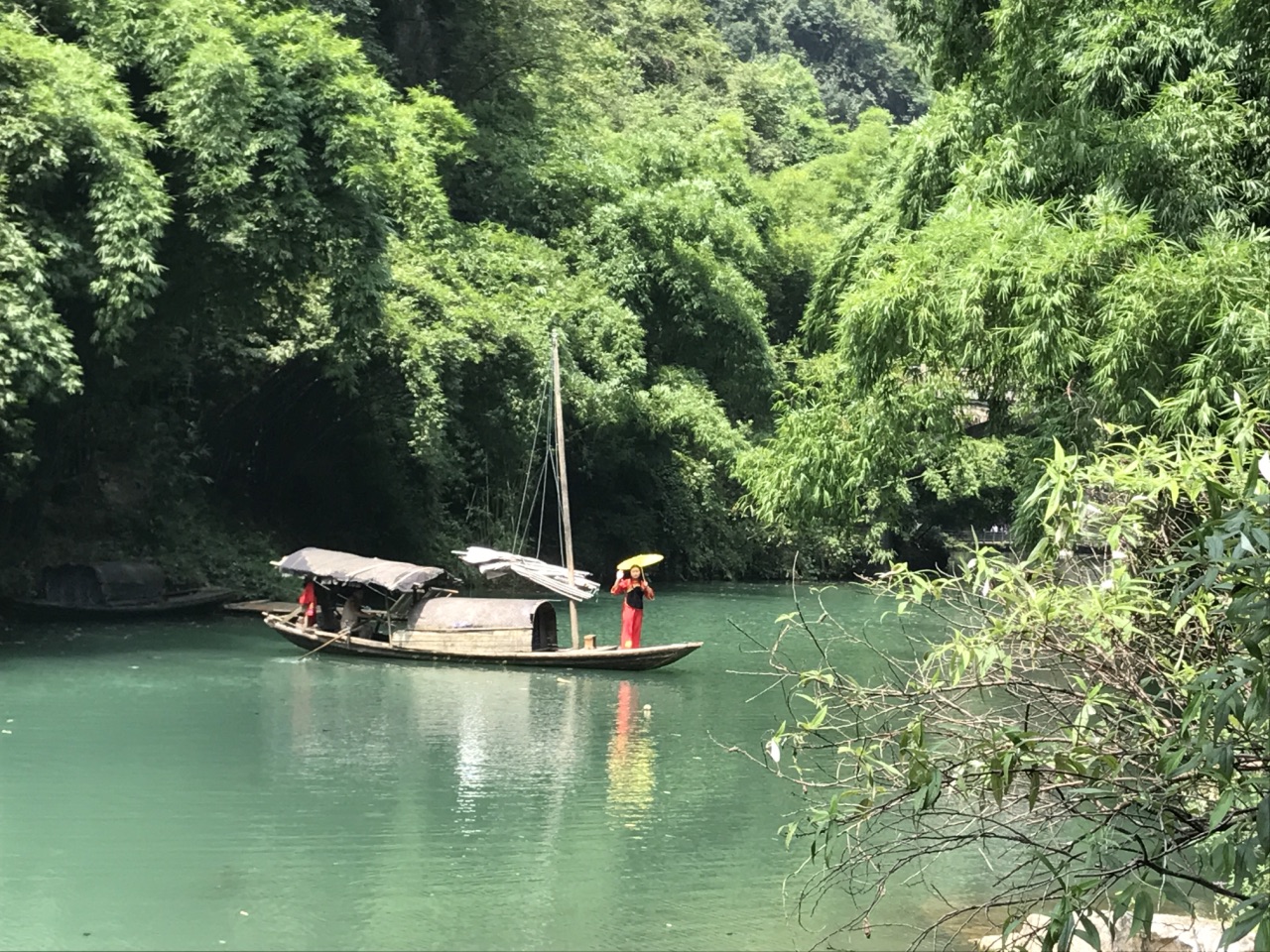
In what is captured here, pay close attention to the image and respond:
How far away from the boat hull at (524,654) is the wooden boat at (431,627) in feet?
0.03

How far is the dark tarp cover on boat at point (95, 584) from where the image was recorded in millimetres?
18250

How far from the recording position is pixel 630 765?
10359 millimetres

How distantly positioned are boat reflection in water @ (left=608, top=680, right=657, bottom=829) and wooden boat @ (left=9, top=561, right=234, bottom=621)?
800cm

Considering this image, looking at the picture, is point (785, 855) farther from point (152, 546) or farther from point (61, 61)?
point (152, 546)

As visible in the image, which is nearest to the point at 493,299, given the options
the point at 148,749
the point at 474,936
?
the point at 148,749

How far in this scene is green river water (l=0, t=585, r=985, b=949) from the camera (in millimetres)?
6594

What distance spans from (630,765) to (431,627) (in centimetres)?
543

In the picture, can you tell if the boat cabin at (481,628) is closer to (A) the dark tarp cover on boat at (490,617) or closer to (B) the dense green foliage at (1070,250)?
(A) the dark tarp cover on boat at (490,617)

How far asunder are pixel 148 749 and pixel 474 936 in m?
4.87

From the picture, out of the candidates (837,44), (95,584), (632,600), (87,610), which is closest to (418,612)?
(632,600)

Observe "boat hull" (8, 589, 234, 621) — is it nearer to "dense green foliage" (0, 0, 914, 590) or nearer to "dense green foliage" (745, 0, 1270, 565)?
"dense green foliage" (0, 0, 914, 590)

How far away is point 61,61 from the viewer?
14.4 meters

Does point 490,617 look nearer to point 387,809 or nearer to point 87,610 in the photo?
point 87,610

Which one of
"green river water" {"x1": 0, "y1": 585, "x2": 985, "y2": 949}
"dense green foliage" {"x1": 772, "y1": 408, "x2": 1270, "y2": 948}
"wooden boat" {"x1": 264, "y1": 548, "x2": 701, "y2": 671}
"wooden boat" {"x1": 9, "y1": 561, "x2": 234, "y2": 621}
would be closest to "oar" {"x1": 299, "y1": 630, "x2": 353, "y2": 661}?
"wooden boat" {"x1": 264, "y1": 548, "x2": 701, "y2": 671}
